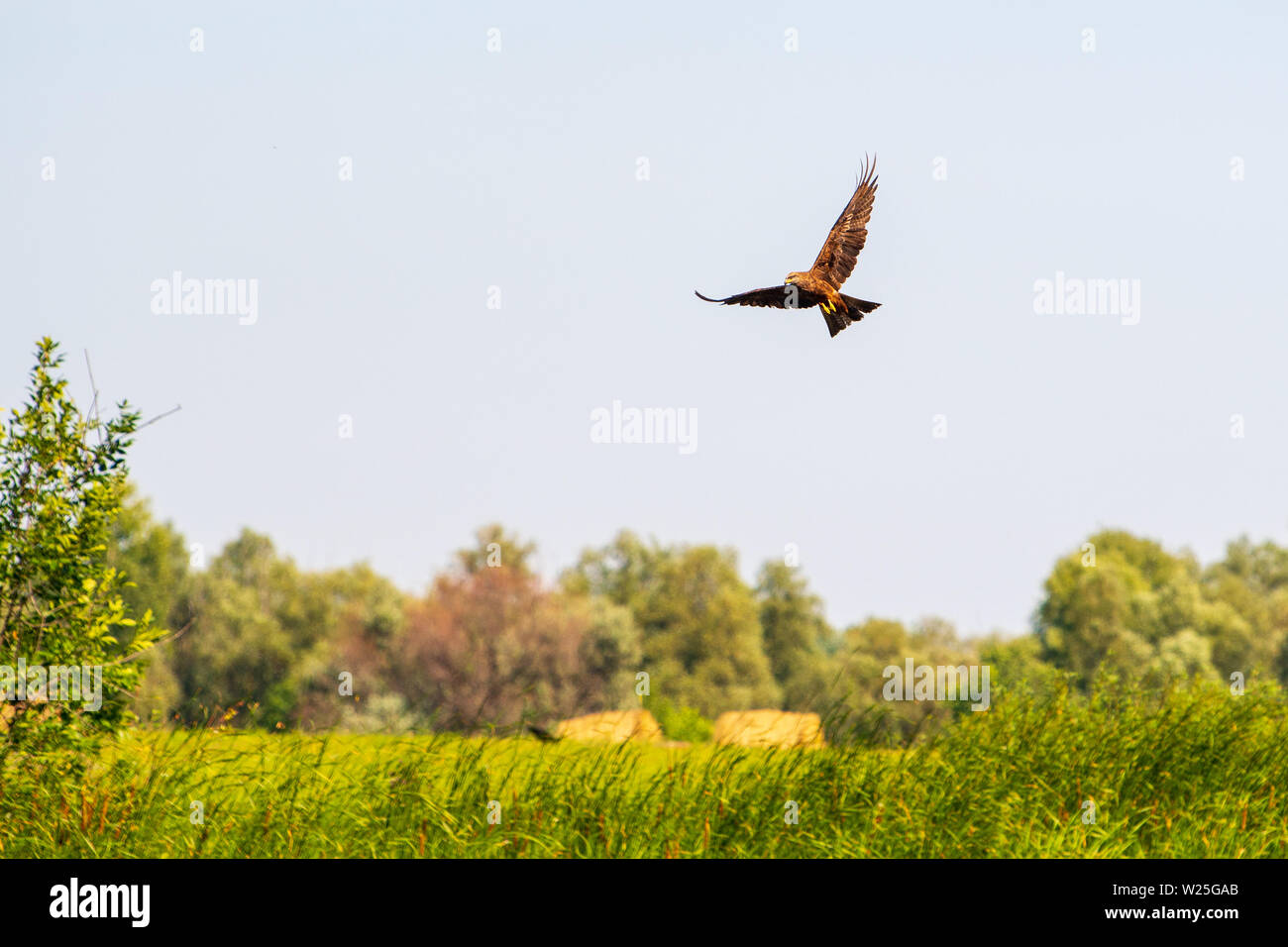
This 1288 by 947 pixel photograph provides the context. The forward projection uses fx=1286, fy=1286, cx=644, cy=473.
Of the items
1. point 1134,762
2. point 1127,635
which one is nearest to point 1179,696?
point 1134,762

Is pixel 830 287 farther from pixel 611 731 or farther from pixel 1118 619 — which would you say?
pixel 1118 619

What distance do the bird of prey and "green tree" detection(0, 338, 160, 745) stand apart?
18.8 ft

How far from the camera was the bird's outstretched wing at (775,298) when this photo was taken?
10.7 m

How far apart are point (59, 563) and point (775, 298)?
6616mm

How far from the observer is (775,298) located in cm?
1073

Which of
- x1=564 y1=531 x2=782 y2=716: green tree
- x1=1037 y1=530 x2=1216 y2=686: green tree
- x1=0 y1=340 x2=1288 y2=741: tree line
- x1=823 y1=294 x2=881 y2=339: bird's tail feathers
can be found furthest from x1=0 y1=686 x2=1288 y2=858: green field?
x1=564 y1=531 x2=782 y2=716: green tree

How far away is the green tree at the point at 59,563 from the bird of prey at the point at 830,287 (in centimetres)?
572

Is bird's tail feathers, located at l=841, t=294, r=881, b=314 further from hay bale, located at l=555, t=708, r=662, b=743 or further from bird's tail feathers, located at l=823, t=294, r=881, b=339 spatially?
hay bale, located at l=555, t=708, r=662, b=743

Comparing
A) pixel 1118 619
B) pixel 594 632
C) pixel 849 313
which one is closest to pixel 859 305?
pixel 849 313

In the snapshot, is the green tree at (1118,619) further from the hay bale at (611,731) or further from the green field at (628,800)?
the green field at (628,800)

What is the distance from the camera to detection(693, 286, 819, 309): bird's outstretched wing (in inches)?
420
